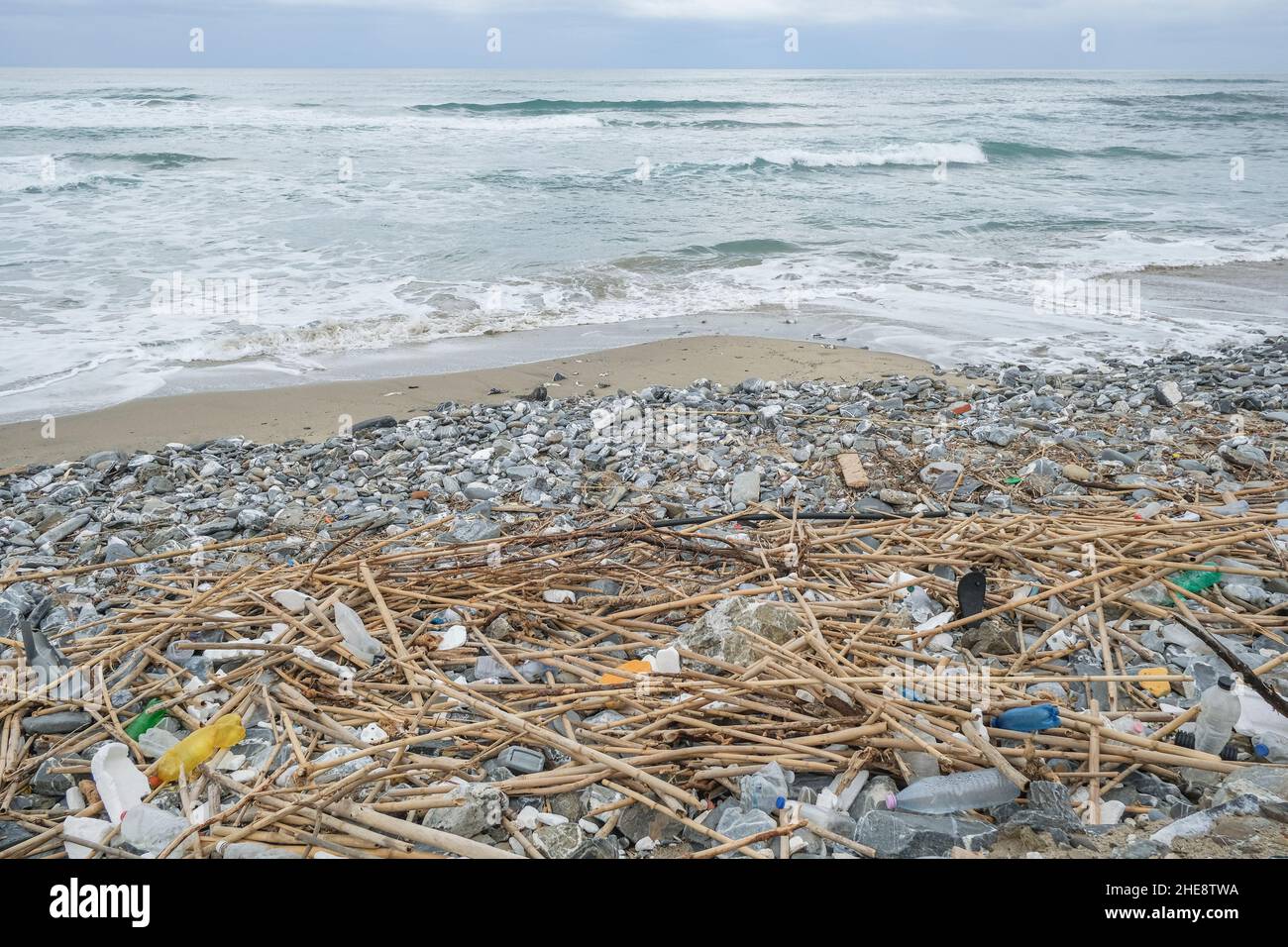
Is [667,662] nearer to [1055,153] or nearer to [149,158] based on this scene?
[149,158]

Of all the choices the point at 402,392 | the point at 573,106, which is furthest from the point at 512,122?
the point at 402,392

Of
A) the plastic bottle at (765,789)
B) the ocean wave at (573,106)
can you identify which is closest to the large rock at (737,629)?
the plastic bottle at (765,789)

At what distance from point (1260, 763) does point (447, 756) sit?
203 centimetres

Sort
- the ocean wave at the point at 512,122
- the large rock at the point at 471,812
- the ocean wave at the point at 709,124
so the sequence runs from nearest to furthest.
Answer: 1. the large rock at the point at 471,812
2. the ocean wave at the point at 512,122
3. the ocean wave at the point at 709,124

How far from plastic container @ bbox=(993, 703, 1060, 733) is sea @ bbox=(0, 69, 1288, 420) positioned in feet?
19.9

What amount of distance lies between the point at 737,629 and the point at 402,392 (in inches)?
210

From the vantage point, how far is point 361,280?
10.9 m

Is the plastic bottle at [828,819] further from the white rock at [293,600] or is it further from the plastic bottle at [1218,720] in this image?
the white rock at [293,600]

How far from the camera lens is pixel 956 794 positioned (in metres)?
1.90

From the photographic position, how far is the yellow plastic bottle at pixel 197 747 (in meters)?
2.10

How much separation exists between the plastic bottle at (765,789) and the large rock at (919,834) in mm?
191

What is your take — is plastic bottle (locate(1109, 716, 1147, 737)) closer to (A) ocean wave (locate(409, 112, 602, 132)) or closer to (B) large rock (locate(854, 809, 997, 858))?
(B) large rock (locate(854, 809, 997, 858))

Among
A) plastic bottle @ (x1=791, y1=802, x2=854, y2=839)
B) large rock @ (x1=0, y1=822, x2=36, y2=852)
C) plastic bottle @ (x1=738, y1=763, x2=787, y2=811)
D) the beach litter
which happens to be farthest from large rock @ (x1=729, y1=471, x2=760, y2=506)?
large rock @ (x1=0, y1=822, x2=36, y2=852)

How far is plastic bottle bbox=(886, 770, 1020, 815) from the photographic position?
189 centimetres
